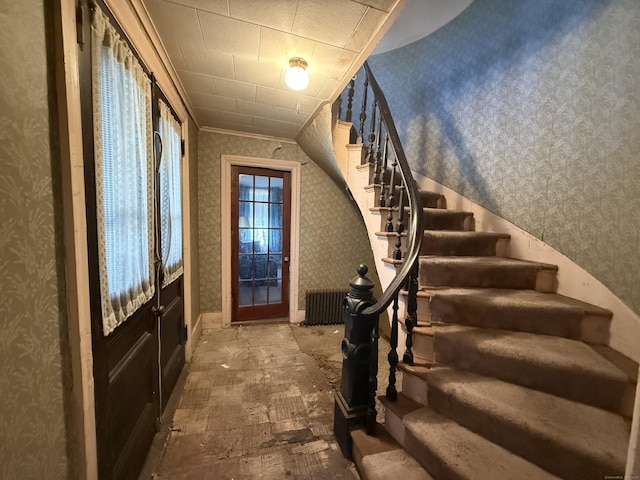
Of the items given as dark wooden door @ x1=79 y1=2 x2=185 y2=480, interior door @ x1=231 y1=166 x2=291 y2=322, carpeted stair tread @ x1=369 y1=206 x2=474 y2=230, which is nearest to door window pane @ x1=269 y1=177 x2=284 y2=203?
interior door @ x1=231 y1=166 x2=291 y2=322

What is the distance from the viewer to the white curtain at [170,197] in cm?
162

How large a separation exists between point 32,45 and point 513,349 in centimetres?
212

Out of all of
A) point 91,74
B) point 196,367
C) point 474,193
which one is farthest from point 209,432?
point 474,193

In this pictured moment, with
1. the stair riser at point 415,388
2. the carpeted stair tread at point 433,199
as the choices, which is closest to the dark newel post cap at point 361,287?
the stair riser at point 415,388

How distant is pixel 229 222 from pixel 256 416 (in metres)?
2.07

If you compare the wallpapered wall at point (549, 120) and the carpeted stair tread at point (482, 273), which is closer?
the wallpapered wall at point (549, 120)

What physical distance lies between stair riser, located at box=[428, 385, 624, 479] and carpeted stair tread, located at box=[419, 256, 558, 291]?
71 cm

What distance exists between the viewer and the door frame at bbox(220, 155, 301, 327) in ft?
Answer: 9.67

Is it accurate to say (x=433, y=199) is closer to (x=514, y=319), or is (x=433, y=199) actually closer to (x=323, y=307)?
(x=514, y=319)

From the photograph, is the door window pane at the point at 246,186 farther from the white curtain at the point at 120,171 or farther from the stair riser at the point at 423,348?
the stair riser at the point at 423,348

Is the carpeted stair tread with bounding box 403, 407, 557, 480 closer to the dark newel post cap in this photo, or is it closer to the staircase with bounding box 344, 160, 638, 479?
the staircase with bounding box 344, 160, 638, 479

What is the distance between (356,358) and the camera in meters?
1.37

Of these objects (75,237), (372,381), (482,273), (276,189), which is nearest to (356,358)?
(372,381)

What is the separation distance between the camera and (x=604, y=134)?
150 centimetres
